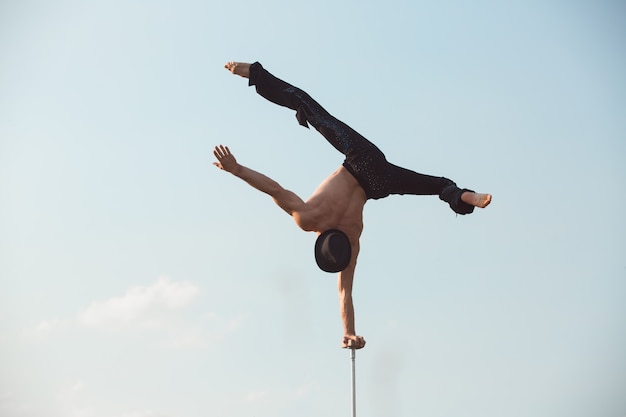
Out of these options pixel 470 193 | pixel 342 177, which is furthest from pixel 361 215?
pixel 470 193

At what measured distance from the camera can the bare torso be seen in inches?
461

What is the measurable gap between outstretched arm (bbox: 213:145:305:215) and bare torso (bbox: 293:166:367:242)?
126mm

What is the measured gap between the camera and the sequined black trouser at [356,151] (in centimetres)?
1198

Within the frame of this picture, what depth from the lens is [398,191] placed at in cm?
1224

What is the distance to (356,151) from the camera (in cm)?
1200

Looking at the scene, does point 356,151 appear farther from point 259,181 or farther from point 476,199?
point 476,199

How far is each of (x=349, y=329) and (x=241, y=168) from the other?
2.29 metres

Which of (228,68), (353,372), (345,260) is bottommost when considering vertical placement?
(353,372)

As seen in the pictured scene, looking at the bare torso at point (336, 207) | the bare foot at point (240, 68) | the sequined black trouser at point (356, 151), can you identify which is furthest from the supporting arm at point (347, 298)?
the bare foot at point (240, 68)

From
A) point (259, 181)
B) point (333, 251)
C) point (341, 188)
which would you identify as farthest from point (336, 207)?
point (259, 181)

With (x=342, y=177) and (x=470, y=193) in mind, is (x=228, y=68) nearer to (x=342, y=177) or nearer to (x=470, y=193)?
(x=342, y=177)

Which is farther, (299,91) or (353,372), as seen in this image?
(299,91)

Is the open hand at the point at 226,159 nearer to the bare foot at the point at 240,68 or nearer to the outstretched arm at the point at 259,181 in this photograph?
the outstretched arm at the point at 259,181

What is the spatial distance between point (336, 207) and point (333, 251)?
0.56m
